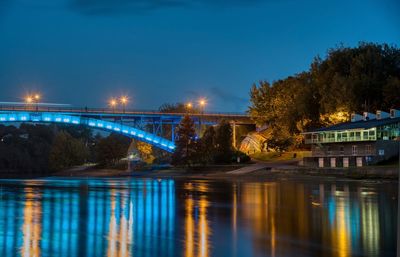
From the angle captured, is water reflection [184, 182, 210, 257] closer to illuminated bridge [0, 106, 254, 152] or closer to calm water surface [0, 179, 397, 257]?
calm water surface [0, 179, 397, 257]

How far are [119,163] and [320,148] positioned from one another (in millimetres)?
60168

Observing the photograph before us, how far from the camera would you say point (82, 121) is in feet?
330

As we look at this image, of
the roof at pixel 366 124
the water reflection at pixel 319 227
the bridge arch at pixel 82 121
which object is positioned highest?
the bridge arch at pixel 82 121

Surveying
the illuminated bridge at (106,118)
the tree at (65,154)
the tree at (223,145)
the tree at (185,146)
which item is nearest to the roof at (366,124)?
the tree at (223,145)

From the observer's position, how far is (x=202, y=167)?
84062mm

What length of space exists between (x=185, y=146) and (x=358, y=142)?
30.2 m

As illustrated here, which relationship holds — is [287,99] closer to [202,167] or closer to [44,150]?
[202,167]

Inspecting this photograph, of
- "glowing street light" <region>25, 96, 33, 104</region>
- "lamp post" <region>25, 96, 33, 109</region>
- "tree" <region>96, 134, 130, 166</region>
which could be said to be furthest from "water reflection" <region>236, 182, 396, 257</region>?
"tree" <region>96, 134, 130, 166</region>

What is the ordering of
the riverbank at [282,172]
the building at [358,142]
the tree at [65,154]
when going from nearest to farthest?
the riverbank at [282,172]
the building at [358,142]
the tree at [65,154]

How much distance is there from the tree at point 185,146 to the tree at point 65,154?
51840 millimetres

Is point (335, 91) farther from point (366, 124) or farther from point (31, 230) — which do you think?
point (31, 230)

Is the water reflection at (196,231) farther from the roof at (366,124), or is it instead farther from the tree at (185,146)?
the tree at (185,146)

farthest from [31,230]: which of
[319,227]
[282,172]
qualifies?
[282,172]

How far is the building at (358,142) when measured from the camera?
65.4 meters
